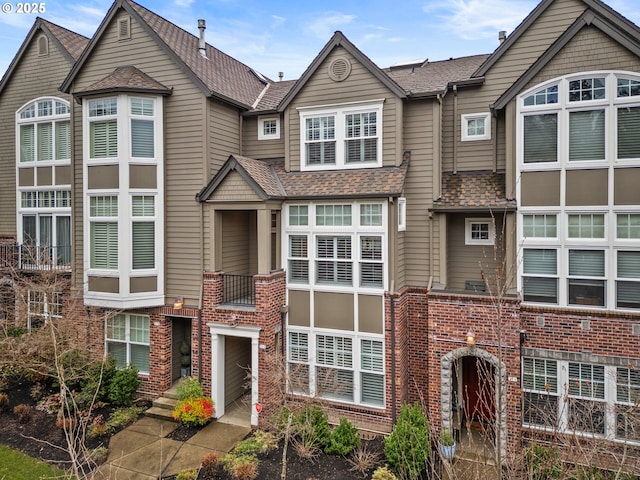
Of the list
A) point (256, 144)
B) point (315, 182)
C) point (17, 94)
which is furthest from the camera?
point (17, 94)

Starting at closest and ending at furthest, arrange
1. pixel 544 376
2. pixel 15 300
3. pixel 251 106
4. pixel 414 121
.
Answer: pixel 544 376 → pixel 414 121 → pixel 251 106 → pixel 15 300

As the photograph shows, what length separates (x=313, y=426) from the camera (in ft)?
32.8

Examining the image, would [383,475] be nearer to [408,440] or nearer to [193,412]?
[408,440]

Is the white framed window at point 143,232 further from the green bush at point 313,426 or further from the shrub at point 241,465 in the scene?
the green bush at point 313,426

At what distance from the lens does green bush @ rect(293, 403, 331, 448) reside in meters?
9.80

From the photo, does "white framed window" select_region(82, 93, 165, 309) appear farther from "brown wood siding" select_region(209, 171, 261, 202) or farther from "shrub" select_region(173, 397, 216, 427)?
"shrub" select_region(173, 397, 216, 427)

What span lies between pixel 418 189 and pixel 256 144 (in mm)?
5855

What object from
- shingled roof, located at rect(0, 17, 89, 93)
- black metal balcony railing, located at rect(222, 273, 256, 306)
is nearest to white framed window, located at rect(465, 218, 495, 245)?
black metal balcony railing, located at rect(222, 273, 256, 306)

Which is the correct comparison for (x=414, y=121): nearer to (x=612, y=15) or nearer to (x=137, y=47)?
(x=612, y=15)

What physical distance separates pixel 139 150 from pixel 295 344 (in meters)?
7.56

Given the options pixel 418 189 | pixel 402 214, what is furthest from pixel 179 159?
pixel 418 189

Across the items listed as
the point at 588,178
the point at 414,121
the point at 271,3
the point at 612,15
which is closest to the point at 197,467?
the point at 414,121

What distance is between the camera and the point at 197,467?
9.33 m

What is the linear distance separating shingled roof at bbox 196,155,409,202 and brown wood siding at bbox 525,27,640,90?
169 inches
